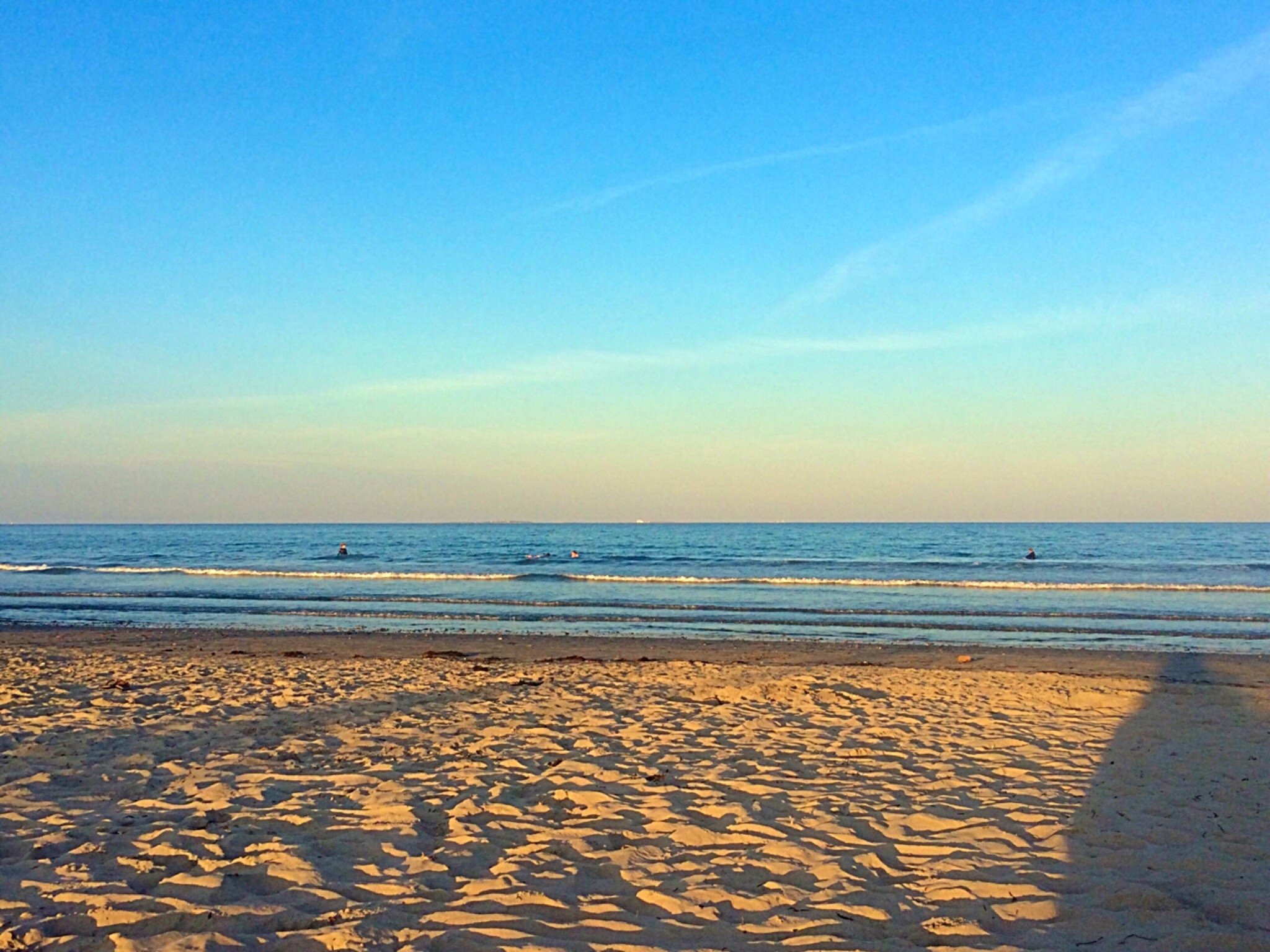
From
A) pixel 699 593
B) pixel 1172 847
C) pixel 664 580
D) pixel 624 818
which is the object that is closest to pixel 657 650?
pixel 624 818

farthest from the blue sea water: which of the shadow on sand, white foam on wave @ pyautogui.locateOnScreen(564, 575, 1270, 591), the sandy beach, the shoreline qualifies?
the shadow on sand

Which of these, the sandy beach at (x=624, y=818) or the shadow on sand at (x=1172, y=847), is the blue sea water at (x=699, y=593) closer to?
the sandy beach at (x=624, y=818)

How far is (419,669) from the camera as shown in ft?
42.1

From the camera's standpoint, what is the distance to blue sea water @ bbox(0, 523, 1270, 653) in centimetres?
2098

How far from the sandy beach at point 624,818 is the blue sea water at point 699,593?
32.6 ft

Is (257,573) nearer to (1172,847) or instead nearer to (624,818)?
(624,818)

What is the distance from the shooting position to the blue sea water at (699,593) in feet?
68.8

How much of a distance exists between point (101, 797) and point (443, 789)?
219 cm

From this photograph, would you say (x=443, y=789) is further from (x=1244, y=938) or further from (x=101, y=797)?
(x=1244, y=938)

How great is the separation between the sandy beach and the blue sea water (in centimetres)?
995

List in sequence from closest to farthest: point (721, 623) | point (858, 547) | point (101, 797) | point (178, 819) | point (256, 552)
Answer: point (178, 819) < point (101, 797) < point (721, 623) < point (256, 552) < point (858, 547)

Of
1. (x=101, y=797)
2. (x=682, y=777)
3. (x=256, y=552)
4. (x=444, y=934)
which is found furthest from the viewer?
(x=256, y=552)

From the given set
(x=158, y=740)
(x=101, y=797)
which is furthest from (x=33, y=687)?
(x=101, y=797)

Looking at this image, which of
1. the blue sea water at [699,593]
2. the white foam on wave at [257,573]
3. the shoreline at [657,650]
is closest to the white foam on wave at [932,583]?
the blue sea water at [699,593]
